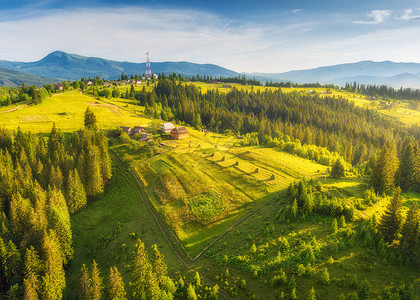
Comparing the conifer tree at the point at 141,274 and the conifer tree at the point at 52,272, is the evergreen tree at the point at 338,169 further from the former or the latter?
the conifer tree at the point at 52,272

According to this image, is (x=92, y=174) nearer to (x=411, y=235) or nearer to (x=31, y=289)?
(x=31, y=289)

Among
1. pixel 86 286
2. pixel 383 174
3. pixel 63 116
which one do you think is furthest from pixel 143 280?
pixel 63 116

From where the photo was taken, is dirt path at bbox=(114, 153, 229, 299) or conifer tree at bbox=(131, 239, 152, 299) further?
dirt path at bbox=(114, 153, 229, 299)

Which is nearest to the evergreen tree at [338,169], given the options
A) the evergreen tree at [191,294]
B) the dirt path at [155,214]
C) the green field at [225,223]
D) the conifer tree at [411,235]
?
the green field at [225,223]

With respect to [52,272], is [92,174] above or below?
above

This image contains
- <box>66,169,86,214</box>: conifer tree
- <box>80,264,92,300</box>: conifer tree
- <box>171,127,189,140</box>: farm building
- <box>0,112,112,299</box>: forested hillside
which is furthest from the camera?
<box>171,127,189,140</box>: farm building

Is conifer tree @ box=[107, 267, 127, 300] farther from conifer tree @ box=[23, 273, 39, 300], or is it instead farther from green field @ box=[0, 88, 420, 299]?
conifer tree @ box=[23, 273, 39, 300]

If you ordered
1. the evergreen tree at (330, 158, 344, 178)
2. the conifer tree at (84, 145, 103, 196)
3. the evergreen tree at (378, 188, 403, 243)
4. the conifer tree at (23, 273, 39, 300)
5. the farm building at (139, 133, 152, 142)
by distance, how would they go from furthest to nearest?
1. the farm building at (139, 133, 152, 142)
2. the conifer tree at (84, 145, 103, 196)
3. the evergreen tree at (330, 158, 344, 178)
4. the evergreen tree at (378, 188, 403, 243)
5. the conifer tree at (23, 273, 39, 300)

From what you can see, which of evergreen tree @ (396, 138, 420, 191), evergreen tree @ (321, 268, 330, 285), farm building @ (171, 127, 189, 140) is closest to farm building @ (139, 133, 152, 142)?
farm building @ (171, 127, 189, 140)
